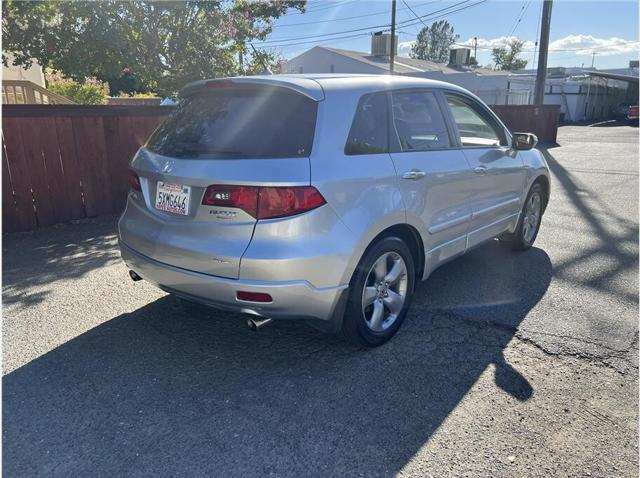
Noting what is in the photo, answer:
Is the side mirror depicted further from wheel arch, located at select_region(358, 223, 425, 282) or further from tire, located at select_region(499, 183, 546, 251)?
wheel arch, located at select_region(358, 223, 425, 282)

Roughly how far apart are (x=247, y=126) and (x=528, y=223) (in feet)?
12.5

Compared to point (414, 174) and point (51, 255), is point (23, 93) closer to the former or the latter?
point (51, 255)

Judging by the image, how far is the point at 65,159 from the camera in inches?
247

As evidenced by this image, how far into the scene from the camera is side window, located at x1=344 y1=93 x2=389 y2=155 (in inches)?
120

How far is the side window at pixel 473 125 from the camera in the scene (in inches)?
163

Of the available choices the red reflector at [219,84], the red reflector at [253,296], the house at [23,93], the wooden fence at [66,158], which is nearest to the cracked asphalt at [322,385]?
the red reflector at [253,296]

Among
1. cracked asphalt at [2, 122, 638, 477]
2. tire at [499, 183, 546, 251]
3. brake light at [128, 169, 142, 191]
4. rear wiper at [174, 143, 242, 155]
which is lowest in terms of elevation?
cracked asphalt at [2, 122, 638, 477]

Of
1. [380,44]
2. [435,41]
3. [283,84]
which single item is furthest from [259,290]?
[435,41]

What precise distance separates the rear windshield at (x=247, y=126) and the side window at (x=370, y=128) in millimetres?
318

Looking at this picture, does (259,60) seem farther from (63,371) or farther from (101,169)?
(63,371)

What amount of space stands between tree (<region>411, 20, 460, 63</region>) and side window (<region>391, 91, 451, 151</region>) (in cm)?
8645

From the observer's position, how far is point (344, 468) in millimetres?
2320

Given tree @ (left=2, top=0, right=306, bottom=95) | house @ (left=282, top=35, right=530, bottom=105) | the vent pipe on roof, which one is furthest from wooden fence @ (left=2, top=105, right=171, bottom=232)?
the vent pipe on roof

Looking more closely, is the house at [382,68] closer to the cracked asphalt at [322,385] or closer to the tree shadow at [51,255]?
the tree shadow at [51,255]
